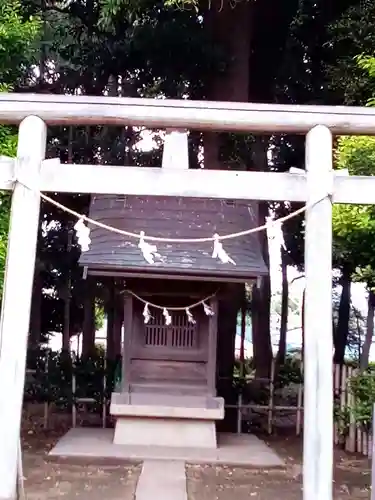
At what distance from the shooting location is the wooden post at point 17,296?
4.74 meters

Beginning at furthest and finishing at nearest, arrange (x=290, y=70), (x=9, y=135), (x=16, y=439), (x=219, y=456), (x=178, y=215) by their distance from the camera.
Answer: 1. (x=290, y=70)
2. (x=178, y=215)
3. (x=219, y=456)
4. (x=9, y=135)
5. (x=16, y=439)

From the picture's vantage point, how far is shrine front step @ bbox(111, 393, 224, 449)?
880 cm

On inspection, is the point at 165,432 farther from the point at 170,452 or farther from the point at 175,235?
the point at 175,235

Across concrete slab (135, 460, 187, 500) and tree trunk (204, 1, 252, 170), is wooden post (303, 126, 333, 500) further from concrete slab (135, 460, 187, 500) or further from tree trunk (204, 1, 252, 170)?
tree trunk (204, 1, 252, 170)

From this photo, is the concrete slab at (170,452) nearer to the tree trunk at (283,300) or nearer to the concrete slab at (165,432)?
the concrete slab at (165,432)

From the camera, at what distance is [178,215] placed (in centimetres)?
925

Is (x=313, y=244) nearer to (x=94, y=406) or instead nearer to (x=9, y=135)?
(x=9, y=135)

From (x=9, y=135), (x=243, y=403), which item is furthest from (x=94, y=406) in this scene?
(x=9, y=135)

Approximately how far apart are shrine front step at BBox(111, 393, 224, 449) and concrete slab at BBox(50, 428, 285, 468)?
0.60ft

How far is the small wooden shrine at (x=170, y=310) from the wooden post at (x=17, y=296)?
131 inches

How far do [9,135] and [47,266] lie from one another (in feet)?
24.0

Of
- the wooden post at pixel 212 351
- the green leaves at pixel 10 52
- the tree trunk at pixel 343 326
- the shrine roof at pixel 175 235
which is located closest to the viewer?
the green leaves at pixel 10 52

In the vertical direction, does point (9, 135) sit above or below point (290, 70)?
below

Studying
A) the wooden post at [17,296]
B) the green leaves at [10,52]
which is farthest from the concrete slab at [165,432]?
the wooden post at [17,296]
